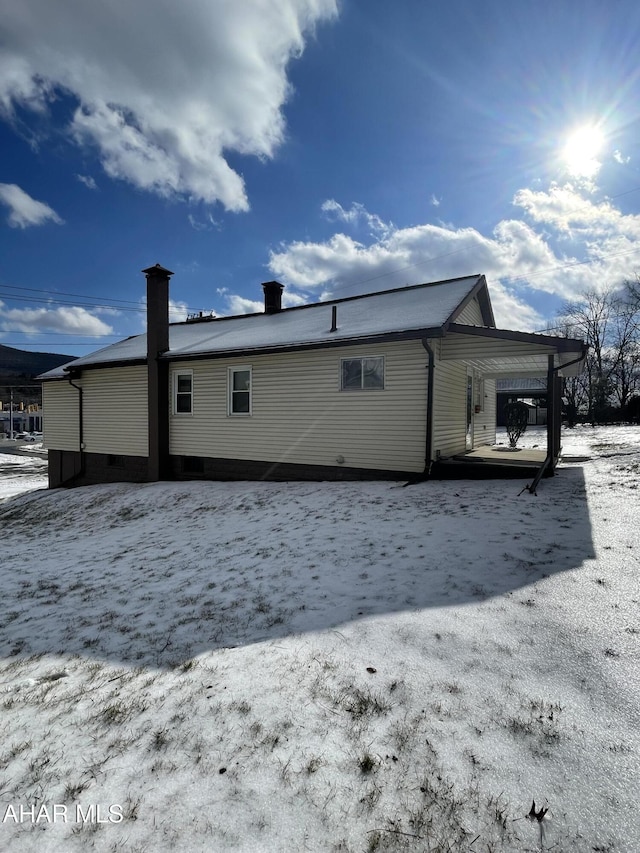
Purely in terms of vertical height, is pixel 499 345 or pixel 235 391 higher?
pixel 499 345

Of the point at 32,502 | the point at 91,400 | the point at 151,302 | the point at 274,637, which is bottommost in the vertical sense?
the point at 32,502

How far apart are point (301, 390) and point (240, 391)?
2.05 meters

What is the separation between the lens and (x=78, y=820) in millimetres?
1959

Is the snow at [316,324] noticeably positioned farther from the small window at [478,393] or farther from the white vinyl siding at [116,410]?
the small window at [478,393]

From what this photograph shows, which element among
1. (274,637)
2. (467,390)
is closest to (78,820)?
(274,637)

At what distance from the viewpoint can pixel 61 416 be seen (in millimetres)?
15609

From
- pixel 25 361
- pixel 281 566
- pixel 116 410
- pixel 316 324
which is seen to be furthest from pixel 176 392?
pixel 25 361

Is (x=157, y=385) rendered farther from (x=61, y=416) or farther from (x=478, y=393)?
(x=478, y=393)

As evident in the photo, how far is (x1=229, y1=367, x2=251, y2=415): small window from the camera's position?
37.8 ft

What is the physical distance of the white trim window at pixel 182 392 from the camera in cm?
1259

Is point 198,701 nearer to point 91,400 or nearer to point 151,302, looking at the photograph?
point 151,302

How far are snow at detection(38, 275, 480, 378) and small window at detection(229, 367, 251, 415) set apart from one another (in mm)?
718

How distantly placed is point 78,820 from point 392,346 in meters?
8.70

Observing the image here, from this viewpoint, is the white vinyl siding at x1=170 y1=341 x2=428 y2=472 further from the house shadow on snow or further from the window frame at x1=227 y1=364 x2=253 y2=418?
the house shadow on snow
